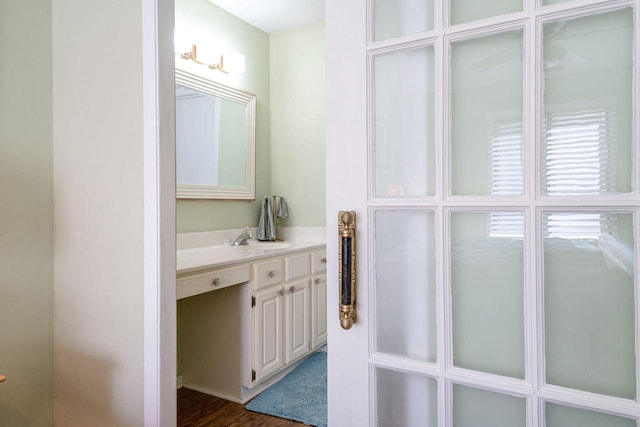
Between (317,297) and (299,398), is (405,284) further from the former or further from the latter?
(317,297)

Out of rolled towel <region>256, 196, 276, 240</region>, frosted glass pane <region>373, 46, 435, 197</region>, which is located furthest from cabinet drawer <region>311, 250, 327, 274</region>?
frosted glass pane <region>373, 46, 435, 197</region>

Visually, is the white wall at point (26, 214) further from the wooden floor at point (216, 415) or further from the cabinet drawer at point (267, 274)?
the cabinet drawer at point (267, 274)

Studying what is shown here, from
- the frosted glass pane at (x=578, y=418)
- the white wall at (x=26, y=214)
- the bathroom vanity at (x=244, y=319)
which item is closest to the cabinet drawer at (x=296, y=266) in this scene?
the bathroom vanity at (x=244, y=319)

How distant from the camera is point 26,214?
1680 millimetres

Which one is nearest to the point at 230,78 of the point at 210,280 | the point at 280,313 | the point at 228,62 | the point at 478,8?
the point at 228,62

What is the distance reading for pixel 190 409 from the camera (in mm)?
2346

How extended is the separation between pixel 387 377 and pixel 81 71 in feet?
5.45

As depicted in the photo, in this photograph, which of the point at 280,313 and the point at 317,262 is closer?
the point at 280,313

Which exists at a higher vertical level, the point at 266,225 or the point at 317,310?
the point at 266,225

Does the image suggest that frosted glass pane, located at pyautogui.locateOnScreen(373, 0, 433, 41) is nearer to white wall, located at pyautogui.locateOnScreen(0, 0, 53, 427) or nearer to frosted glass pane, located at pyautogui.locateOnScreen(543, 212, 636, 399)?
frosted glass pane, located at pyautogui.locateOnScreen(543, 212, 636, 399)

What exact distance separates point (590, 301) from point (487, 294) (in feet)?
0.65

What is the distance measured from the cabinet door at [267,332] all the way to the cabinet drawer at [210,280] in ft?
0.63

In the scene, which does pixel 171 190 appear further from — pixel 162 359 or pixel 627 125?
pixel 627 125

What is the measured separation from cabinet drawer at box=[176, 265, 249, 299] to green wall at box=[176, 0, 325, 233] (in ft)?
A: 2.69
